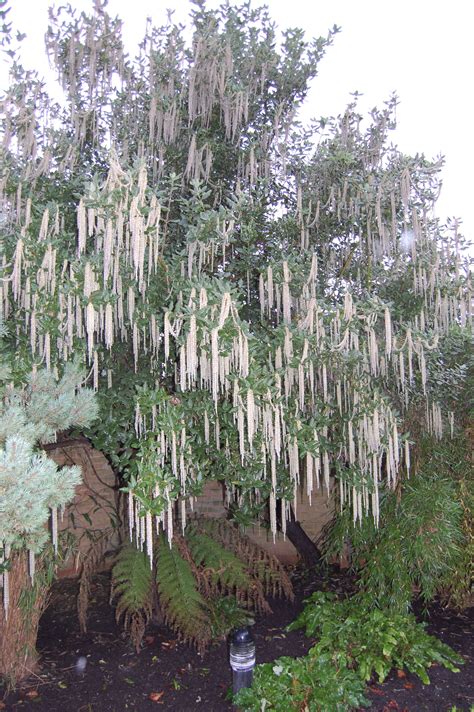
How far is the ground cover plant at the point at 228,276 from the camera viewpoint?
11.5ft

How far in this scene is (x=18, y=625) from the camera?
3.97 metres

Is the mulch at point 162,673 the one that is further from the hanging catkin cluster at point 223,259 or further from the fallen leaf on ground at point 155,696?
the hanging catkin cluster at point 223,259

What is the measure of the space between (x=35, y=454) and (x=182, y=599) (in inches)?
86.2

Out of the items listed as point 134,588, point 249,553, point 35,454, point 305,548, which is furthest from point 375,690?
point 35,454

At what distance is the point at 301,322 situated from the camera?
3916mm

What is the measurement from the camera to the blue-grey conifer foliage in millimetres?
2355

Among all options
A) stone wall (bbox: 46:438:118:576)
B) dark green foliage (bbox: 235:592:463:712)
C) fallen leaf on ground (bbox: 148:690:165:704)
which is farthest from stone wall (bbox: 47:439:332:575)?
fallen leaf on ground (bbox: 148:690:165:704)

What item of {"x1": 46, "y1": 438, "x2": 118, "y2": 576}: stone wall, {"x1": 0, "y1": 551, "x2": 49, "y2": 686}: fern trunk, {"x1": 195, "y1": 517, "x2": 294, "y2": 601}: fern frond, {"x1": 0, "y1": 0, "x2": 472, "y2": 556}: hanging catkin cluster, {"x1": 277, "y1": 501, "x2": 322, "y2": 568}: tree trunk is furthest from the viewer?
{"x1": 277, "y1": 501, "x2": 322, "y2": 568}: tree trunk

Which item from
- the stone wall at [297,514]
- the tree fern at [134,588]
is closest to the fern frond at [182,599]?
the tree fern at [134,588]

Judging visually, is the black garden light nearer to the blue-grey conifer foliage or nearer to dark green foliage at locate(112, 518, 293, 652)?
dark green foliage at locate(112, 518, 293, 652)

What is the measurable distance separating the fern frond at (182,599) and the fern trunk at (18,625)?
1.04 meters

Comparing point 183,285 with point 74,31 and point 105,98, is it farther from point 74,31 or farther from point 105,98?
point 74,31

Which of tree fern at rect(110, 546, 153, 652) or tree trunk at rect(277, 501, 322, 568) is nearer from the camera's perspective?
tree fern at rect(110, 546, 153, 652)

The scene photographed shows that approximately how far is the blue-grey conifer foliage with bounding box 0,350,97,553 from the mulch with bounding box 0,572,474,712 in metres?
1.55
